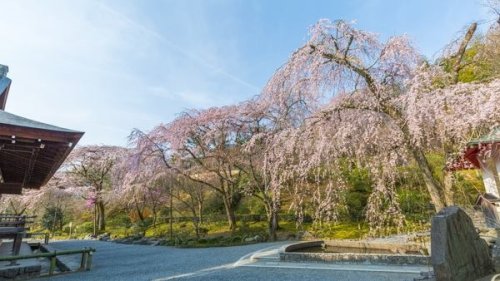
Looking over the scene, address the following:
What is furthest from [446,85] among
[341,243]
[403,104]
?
[341,243]

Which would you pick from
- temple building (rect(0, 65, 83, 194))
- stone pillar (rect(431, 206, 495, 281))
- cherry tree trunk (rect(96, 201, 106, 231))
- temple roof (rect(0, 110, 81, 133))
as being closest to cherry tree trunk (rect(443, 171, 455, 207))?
stone pillar (rect(431, 206, 495, 281))

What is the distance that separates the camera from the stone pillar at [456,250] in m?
3.45

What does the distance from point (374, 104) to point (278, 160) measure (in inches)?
94.1

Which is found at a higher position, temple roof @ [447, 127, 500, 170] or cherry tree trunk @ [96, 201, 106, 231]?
temple roof @ [447, 127, 500, 170]

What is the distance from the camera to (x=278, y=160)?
22.4 ft

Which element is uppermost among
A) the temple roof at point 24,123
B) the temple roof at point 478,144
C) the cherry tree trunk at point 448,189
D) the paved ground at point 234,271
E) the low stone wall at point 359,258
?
the temple roof at point 24,123

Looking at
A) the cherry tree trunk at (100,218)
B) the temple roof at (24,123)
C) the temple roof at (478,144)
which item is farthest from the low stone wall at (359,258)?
the cherry tree trunk at (100,218)

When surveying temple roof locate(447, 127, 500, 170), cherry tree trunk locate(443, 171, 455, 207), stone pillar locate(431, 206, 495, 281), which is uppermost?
temple roof locate(447, 127, 500, 170)

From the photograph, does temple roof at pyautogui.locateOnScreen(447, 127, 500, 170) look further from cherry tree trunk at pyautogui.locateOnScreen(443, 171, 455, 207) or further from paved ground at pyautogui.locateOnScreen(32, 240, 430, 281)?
paved ground at pyautogui.locateOnScreen(32, 240, 430, 281)

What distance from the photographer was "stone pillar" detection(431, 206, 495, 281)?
11.3 ft

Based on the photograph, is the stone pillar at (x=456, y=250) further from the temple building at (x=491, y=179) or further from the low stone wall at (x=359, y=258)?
the temple building at (x=491, y=179)

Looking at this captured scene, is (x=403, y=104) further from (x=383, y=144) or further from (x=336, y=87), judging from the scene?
(x=336, y=87)

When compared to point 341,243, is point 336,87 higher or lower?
higher

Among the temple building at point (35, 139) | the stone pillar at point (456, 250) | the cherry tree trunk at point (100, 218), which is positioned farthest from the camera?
the cherry tree trunk at point (100, 218)
